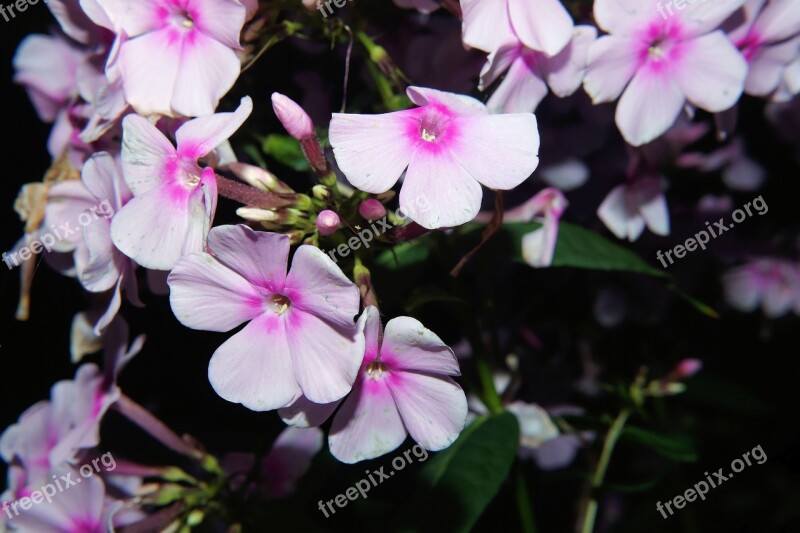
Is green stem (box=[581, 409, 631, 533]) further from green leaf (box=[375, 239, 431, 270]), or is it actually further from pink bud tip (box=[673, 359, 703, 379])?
green leaf (box=[375, 239, 431, 270])

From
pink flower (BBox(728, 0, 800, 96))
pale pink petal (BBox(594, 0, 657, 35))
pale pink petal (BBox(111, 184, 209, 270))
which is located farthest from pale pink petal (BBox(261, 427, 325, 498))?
pink flower (BBox(728, 0, 800, 96))

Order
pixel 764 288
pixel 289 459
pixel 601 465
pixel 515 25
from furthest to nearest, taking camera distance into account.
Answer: pixel 764 288, pixel 601 465, pixel 289 459, pixel 515 25

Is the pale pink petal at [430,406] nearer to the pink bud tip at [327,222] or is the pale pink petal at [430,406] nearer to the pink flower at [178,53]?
the pink bud tip at [327,222]

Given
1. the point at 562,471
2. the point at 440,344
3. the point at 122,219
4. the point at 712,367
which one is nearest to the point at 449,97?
the point at 440,344

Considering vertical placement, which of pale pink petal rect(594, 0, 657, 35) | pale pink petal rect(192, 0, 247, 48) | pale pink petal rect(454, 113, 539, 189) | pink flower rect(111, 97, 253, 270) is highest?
pale pink petal rect(192, 0, 247, 48)

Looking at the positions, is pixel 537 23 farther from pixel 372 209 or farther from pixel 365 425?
pixel 365 425

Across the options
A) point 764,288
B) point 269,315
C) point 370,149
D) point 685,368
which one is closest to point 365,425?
point 269,315
